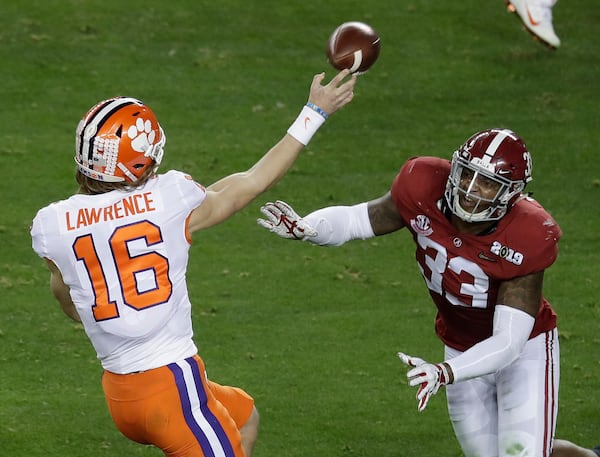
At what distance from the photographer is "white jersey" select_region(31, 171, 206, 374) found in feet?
13.7

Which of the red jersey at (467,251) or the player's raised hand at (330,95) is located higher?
the player's raised hand at (330,95)

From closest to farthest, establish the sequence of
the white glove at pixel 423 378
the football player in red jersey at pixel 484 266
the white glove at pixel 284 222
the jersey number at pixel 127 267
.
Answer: the jersey number at pixel 127 267 → the white glove at pixel 423 378 → the football player in red jersey at pixel 484 266 → the white glove at pixel 284 222

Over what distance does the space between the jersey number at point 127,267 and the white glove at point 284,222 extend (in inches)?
33.9

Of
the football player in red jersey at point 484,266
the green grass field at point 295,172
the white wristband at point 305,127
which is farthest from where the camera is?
the green grass field at point 295,172

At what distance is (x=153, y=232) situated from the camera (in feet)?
13.8

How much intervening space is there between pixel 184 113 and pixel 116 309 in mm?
6249

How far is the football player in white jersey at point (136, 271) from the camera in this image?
418 centimetres

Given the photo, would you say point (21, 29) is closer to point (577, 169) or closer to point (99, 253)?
point (577, 169)

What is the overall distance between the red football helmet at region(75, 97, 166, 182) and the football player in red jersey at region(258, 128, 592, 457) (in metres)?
0.87

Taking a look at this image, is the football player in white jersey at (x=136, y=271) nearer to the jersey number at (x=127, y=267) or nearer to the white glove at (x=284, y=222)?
the jersey number at (x=127, y=267)

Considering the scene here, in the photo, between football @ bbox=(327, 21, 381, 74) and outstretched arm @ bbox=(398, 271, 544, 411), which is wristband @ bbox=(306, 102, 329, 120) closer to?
football @ bbox=(327, 21, 381, 74)

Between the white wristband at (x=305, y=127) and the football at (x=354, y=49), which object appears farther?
the football at (x=354, y=49)

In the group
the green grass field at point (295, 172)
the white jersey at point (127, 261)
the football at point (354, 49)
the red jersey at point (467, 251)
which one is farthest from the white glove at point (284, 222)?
the green grass field at point (295, 172)

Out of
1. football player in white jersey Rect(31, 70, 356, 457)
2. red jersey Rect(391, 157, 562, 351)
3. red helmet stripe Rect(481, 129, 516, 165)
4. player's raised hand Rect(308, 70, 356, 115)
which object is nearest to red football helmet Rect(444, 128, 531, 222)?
red helmet stripe Rect(481, 129, 516, 165)
